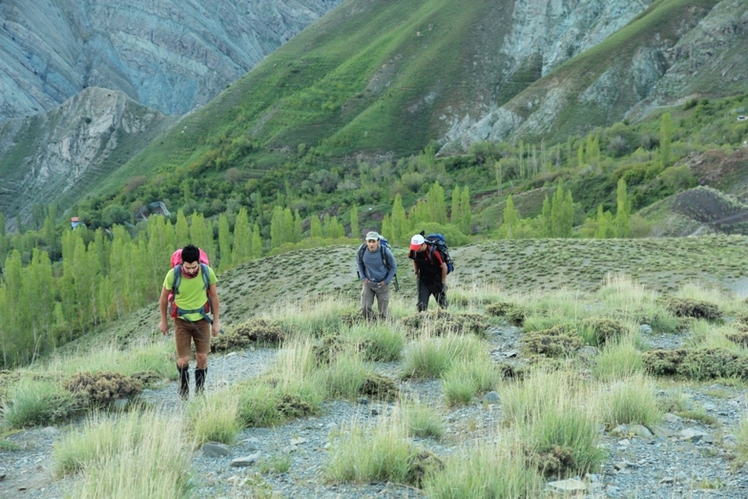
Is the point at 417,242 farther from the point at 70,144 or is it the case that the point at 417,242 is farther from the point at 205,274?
the point at 70,144

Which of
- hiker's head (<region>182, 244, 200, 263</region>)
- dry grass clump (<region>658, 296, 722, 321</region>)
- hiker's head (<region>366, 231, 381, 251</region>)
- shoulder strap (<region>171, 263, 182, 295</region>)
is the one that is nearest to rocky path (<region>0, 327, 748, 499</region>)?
shoulder strap (<region>171, 263, 182, 295</region>)

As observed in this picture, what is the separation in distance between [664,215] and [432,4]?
142051 mm

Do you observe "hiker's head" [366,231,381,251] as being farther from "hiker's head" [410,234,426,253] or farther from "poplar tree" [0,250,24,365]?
"poplar tree" [0,250,24,365]

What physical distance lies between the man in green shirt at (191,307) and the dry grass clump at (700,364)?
549cm

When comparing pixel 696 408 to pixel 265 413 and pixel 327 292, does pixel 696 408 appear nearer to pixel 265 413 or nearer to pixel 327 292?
pixel 265 413

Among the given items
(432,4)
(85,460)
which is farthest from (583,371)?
(432,4)

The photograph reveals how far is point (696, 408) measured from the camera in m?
6.63

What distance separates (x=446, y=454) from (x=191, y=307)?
3645mm

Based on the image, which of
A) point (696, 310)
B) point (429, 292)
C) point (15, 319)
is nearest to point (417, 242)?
point (429, 292)

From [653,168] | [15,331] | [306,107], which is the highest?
[306,107]

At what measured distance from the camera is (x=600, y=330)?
10508 mm

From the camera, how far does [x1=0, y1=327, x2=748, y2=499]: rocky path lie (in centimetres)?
486

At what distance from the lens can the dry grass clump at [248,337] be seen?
36.4ft

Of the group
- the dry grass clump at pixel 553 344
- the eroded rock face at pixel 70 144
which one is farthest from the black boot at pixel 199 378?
the eroded rock face at pixel 70 144
